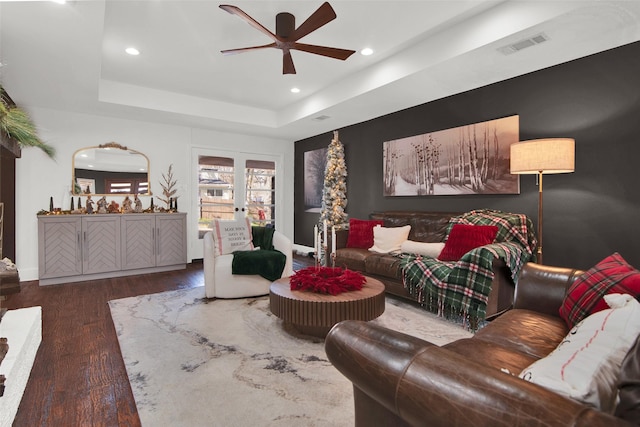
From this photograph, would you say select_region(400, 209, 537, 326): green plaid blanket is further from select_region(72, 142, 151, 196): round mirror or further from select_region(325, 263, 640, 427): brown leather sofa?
select_region(72, 142, 151, 196): round mirror

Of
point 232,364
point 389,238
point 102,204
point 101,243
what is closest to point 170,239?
point 101,243

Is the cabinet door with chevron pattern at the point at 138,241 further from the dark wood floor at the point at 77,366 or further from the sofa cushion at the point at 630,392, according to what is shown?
the sofa cushion at the point at 630,392

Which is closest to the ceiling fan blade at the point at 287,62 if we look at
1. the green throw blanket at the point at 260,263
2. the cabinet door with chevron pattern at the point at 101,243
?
the green throw blanket at the point at 260,263

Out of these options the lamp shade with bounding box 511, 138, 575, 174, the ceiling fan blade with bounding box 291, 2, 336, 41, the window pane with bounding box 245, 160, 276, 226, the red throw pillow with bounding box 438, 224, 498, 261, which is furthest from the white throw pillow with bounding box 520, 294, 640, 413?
the window pane with bounding box 245, 160, 276, 226

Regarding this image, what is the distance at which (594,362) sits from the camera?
0.83m

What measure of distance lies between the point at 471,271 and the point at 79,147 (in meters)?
5.69

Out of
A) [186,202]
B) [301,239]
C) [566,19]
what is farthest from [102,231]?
[566,19]

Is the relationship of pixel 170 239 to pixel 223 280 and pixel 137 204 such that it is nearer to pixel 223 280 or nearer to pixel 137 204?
pixel 137 204

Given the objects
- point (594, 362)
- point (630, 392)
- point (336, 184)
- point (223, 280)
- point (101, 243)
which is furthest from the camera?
point (336, 184)

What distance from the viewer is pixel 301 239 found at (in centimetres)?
729

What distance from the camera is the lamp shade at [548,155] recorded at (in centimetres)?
Answer: 284

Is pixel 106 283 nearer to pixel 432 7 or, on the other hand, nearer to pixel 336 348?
pixel 336 348

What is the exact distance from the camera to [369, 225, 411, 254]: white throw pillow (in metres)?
4.18

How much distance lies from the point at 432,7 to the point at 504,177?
1924mm
